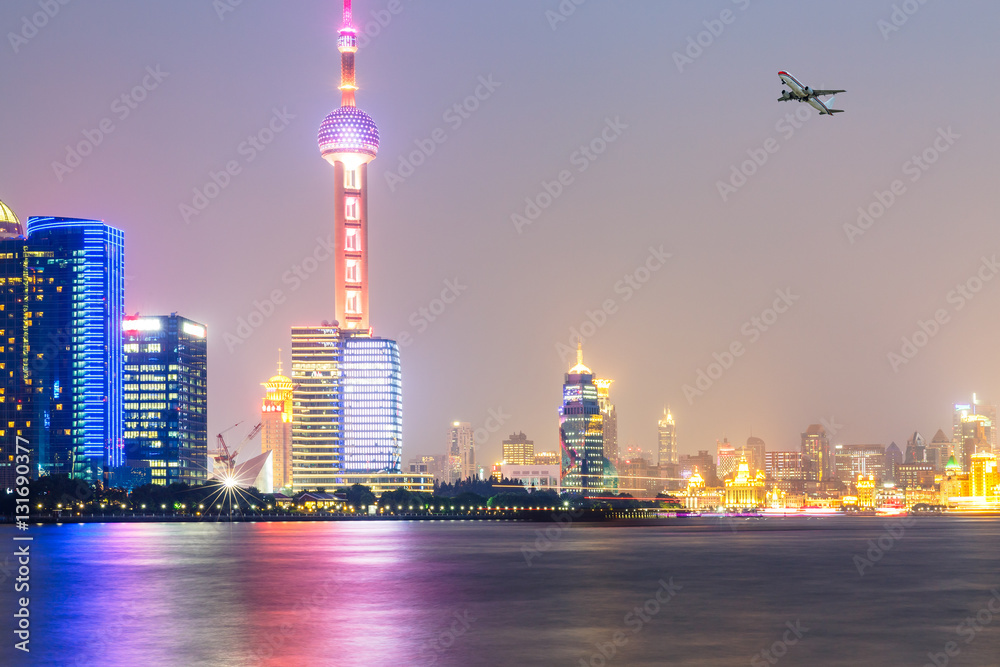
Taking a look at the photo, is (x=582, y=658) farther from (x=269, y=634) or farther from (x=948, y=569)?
(x=948, y=569)

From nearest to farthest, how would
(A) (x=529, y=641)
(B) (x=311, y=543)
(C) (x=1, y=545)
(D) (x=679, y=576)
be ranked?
(A) (x=529, y=641) → (D) (x=679, y=576) → (C) (x=1, y=545) → (B) (x=311, y=543)

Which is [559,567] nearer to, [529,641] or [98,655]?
[529,641]

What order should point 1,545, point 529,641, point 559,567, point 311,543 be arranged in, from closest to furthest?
point 529,641
point 559,567
point 1,545
point 311,543

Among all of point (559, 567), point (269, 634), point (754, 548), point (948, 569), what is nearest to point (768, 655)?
point (269, 634)

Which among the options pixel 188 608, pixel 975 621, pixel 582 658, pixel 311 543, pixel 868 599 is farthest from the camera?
pixel 311 543

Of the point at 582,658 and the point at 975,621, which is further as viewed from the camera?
the point at 975,621

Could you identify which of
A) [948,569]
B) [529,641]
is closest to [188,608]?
[529,641]

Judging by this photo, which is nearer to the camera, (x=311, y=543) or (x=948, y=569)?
(x=948, y=569)

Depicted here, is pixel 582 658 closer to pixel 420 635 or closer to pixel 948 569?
pixel 420 635

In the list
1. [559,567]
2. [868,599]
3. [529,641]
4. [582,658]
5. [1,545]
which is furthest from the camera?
[1,545]
